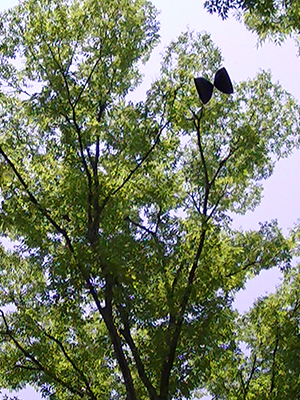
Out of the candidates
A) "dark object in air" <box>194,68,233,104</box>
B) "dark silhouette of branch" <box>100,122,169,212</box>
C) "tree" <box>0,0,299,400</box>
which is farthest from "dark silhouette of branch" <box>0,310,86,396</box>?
"dark object in air" <box>194,68,233,104</box>

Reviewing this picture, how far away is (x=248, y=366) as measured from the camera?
10.4m

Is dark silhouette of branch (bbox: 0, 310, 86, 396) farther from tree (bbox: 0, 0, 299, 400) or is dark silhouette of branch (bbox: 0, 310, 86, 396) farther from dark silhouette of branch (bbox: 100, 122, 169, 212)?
dark silhouette of branch (bbox: 100, 122, 169, 212)

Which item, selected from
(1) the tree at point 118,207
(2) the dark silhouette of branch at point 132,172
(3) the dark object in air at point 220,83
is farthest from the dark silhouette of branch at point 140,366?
(3) the dark object in air at point 220,83

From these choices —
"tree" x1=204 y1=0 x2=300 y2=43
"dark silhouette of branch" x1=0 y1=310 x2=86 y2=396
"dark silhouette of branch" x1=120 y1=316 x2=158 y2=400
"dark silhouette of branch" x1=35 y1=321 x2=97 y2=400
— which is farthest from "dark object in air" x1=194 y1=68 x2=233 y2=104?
"dark silhouette of branch" x1=0 y1=310 x2=86 y2=396

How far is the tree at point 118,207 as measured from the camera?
7547 mm

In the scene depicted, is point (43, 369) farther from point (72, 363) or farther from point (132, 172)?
point (132, 172)

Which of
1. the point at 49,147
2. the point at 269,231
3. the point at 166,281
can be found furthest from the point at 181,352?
the point at 49,147

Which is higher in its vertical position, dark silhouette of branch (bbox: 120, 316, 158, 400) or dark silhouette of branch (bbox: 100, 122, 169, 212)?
dark silhouette of branch (bbox: 100, 122, 169, 212)

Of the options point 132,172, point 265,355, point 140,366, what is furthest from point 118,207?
point 265,355

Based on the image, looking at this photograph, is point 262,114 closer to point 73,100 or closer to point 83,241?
point 73,100

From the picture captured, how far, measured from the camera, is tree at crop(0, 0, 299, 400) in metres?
7.55

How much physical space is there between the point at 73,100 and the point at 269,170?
446 cm

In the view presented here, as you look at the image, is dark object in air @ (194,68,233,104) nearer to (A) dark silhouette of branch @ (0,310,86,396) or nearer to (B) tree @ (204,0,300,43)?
(B) tree @ (204,0,300,43)

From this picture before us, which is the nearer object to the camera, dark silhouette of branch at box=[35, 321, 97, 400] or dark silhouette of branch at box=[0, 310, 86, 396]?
dark silhouette of branch at box=[0, 310, 86, 396]
